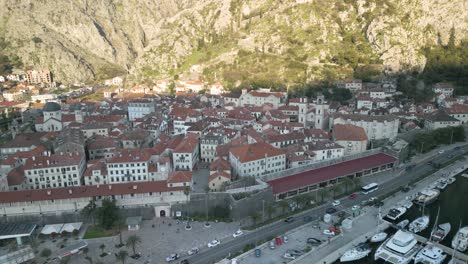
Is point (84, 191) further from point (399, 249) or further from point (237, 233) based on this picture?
point (399, 249)

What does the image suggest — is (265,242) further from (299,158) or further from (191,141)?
(191,141)

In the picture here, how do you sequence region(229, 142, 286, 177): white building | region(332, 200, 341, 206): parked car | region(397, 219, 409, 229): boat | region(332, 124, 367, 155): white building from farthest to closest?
region(332, 124, 367, 155): white building, region(229, 142, 286, 177): white building, region(332, 200, 341, 206): parked car, region(397, 219, 409, 229): boat

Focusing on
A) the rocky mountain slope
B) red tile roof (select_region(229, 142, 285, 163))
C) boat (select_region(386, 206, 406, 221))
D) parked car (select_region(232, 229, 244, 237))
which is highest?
the rocky mountain slope

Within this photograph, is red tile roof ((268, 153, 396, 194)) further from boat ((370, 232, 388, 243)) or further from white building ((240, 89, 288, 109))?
white building ((240, 89, 288, 109))

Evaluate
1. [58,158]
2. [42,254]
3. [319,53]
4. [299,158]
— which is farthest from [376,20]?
[42,254]

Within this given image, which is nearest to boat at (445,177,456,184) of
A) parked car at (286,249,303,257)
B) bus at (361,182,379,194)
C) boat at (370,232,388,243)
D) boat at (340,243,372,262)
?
bus at (361,182,379,194)

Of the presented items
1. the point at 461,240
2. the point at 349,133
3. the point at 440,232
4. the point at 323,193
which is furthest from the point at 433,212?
the point at 349,133

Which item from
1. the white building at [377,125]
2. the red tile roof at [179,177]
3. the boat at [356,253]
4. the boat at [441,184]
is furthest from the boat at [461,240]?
the red tile roof at [179,177]
